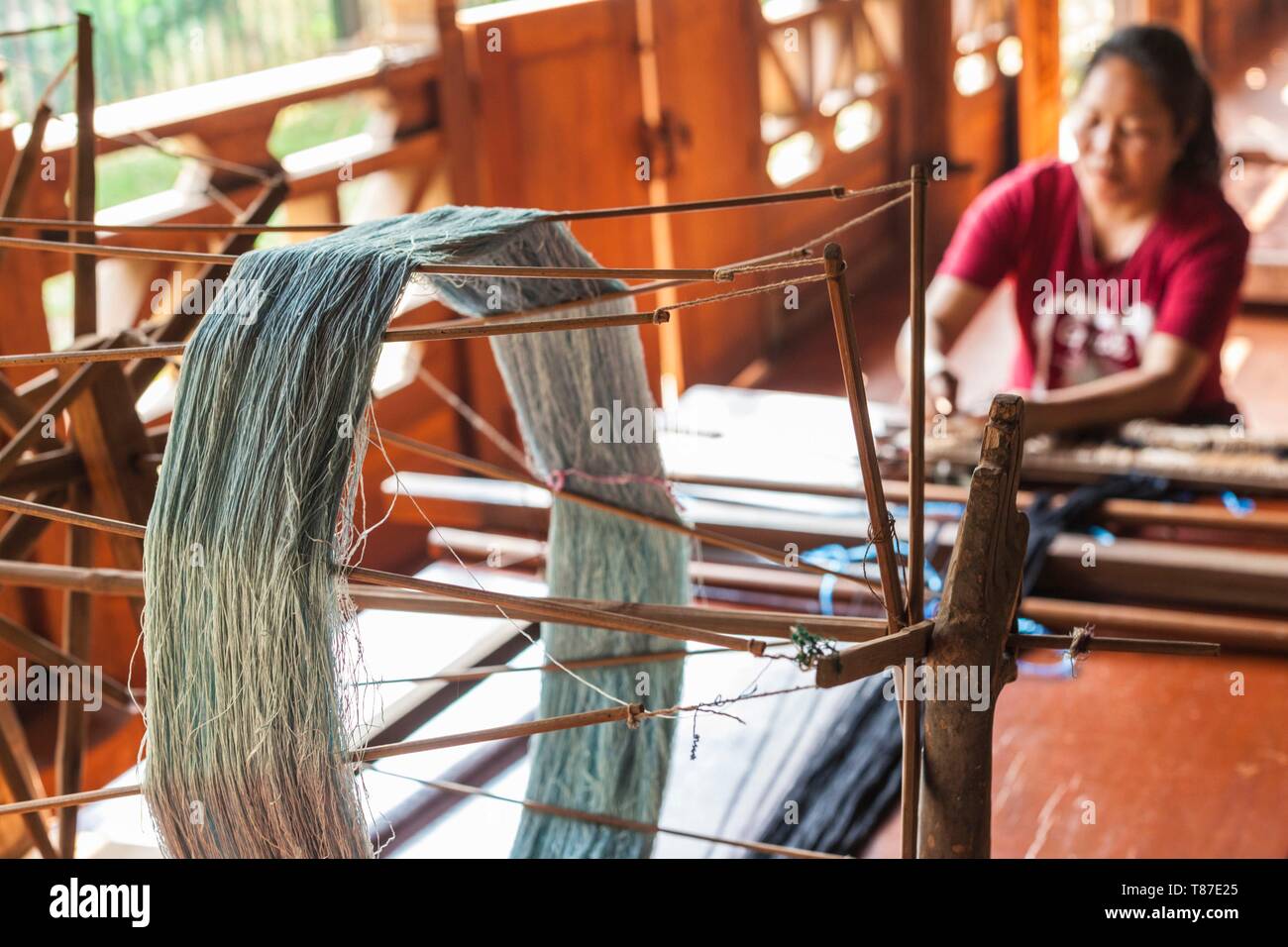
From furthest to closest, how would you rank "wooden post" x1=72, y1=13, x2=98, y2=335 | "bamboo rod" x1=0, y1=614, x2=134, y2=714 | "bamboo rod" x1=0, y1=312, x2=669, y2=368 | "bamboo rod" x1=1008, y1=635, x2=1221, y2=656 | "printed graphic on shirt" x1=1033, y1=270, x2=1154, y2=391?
"printed graphic on shirt" x1=1033, y1=270, x2=1154, y2=391 < "wooden post" x1=72, y1=13, x2=98, y2=335 < "bamboo rod" x1=0, y1=614, x2=134, y2=714 < "bamboo rod" x1=1008, y1=635, x2=1221, y2=656 < "bamboo rod" x1=0, y1=312, x2=669, y2=368

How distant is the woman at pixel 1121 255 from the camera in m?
2.30

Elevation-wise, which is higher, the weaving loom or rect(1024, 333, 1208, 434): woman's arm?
rect(1024, 333, 1208, 434): woman's arm

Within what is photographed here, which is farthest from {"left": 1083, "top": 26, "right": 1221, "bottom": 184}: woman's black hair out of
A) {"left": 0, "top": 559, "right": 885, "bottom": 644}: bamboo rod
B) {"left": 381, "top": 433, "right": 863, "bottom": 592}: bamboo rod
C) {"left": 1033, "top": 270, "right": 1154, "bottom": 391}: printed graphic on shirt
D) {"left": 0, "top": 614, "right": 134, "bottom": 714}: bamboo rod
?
{"left": 0, "top": 614, "right": 134, "bottom": 714}: bamboo rod

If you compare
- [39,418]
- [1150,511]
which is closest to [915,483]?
[39,418]

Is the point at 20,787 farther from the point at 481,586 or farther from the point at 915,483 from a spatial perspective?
the point at 915,483

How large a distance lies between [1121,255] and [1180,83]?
0.31 meters

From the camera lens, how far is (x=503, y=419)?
343 cm

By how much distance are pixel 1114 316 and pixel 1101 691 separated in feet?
2.71

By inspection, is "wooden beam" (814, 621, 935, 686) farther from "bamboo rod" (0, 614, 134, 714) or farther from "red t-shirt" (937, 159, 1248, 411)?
"red t-shirt" (937, 159, 1248, 411)

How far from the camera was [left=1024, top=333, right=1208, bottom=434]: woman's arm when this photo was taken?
2.35 meters

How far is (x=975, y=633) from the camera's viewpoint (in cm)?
103

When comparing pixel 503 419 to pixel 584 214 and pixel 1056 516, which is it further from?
pixel 584 214

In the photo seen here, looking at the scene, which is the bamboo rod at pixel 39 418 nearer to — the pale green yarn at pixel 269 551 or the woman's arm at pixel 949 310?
the pale green yarn at pixel 269 551
